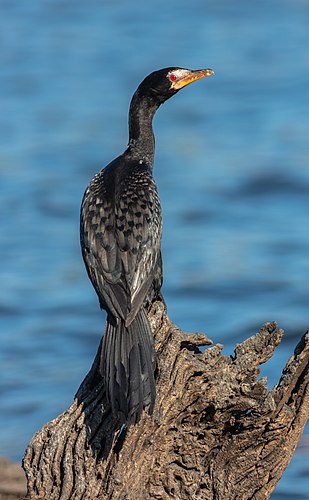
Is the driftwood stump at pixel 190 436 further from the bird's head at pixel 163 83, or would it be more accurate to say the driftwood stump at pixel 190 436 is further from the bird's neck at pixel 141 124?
the bird's head at pixel 163 83

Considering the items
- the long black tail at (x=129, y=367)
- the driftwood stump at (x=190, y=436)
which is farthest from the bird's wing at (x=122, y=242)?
the driftwood stump at (x=190, y=436)

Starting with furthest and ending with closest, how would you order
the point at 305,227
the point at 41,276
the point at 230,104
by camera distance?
the point at 230,104
the point at 305,227
the point at 41,276

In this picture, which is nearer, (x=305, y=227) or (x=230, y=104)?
(x=305, y=227)

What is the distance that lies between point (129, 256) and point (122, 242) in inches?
4.0

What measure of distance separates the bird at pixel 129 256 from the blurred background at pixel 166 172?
264cm

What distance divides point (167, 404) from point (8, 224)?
8293mm

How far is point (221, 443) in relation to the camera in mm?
6484

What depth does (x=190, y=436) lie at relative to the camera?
254 inches

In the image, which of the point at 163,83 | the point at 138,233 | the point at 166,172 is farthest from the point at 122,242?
the point at 166,172

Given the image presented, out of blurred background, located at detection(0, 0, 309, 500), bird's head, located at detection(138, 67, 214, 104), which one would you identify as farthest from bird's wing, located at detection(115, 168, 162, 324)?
blurred background, located at detection(0, 0, 309, 500)

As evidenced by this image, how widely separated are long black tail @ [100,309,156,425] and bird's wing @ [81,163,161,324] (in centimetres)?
12

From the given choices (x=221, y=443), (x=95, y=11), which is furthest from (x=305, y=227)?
(x=95, y=11)

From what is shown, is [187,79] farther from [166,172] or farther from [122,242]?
[166,172]

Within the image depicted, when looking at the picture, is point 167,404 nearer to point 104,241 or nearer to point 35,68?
point 104,241
